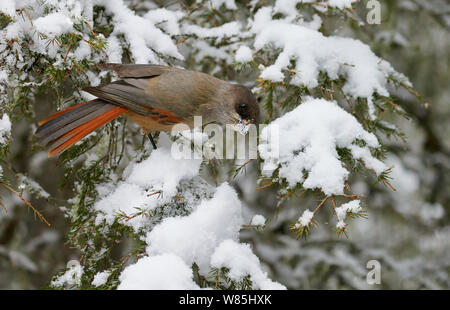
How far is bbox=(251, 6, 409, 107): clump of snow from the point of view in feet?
9.55

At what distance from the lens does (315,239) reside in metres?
4.84

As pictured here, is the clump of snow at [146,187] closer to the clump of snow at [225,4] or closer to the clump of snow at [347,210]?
the clump of snow at [347,210]

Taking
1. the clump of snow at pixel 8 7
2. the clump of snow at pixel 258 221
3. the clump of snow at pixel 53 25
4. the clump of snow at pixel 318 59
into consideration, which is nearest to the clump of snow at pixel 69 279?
the clump of snow at pixel 258 221

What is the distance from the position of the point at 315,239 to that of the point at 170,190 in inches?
113

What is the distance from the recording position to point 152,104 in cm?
304

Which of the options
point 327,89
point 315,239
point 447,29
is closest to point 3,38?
point 327,89

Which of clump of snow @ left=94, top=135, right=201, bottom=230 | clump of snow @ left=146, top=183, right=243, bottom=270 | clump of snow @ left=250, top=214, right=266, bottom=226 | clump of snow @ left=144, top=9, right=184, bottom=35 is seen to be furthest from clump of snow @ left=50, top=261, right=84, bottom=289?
clump of snow @ left=144, top=9, right=184, bottom=35

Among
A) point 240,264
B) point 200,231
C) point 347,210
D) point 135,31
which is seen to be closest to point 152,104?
point 135,31

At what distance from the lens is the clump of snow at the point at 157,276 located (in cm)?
190

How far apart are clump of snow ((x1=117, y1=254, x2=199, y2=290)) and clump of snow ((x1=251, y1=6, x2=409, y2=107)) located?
144 centimetres

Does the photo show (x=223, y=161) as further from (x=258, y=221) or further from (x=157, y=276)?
(x=157, y=276)

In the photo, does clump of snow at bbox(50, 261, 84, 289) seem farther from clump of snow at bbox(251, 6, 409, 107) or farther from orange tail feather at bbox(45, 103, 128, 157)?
clump of snow at bbox(251, 6, 409, 107)

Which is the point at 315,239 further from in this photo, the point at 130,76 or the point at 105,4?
the point at 105,4

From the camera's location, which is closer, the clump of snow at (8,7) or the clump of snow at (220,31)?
the clump of snow at (8,7)
